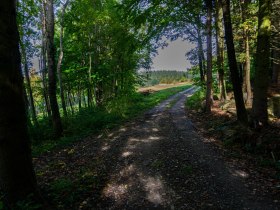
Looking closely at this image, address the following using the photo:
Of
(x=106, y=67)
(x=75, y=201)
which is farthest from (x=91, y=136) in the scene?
(x=106, y=67)

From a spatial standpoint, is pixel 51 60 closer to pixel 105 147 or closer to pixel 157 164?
pixel 105 147

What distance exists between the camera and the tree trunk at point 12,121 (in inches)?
140

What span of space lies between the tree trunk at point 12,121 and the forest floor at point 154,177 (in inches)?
37.2

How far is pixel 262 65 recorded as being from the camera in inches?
322

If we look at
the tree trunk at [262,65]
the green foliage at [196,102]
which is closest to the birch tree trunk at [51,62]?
the tree trunk at [262,65]

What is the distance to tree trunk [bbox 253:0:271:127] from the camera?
26.2 feet

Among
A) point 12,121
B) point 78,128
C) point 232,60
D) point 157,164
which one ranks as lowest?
point 157,164

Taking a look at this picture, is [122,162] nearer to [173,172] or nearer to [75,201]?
[173,172]

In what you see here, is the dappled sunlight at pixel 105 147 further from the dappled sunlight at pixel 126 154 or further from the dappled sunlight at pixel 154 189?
the dappled sunlight at pixel 154 189

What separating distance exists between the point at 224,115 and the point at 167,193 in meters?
7.64

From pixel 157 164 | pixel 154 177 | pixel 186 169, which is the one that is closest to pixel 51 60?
pixel 157 164

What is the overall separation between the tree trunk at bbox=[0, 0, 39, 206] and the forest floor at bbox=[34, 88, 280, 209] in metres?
0.94

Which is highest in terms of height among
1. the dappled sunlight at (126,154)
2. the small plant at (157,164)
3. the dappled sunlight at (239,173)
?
the dappled sunlight at (126,154)

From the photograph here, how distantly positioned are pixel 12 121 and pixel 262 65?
26.9ft
